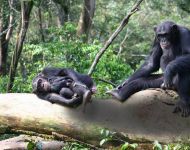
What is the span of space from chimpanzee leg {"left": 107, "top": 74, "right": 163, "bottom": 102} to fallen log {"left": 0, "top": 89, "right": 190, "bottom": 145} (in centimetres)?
8

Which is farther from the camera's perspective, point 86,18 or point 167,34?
point 86,18

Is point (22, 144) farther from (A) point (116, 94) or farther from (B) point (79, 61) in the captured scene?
(B) point (79, 61)

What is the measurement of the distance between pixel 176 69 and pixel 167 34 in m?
0.81

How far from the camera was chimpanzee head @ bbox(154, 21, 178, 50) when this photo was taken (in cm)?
588

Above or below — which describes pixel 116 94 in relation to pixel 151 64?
below

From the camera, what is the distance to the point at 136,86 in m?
5.62

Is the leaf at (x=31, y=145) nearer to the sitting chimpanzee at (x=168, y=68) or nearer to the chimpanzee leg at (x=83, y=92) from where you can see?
the chimpanzee leg at (x=83, y=92)

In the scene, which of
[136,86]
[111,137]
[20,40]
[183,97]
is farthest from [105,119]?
[20,40]

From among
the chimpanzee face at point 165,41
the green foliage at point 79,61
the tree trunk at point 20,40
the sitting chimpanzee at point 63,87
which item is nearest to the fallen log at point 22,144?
the sitting chimpanzee at point 63,87

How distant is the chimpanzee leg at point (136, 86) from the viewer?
5.47 metres

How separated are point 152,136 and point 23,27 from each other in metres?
6.13

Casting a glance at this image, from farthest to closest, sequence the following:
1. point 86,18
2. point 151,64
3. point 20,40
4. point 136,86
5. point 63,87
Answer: point 86,18, point 20,40, point 151,64, point 136,86, point 63,87

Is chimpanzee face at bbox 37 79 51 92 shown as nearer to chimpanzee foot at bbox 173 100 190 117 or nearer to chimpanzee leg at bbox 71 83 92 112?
chimpanzee leg at bbox 71 83 92 112

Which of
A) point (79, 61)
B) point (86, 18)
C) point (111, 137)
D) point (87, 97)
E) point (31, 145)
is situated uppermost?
point (86, 18)
